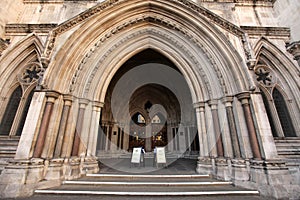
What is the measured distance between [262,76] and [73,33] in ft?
29.6

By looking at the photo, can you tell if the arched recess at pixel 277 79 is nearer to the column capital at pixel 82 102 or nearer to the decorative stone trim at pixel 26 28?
the column capital at pixel 82 102

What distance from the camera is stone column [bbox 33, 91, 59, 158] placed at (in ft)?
14.1

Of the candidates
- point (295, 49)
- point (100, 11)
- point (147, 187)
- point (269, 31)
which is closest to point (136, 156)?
point (147, 187)

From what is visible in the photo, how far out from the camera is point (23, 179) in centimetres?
366

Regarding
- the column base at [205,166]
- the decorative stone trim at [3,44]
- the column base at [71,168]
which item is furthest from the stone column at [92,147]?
the decorative stone trim at [3,44]

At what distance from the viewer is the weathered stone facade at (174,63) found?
4.32 metres

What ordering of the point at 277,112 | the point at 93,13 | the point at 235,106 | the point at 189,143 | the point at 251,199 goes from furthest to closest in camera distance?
the point at 189,143 → the point at 277,112 → the point at 93,13 → the point at 235,106 → the point at 251,199

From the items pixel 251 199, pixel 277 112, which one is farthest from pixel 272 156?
pixel 277 112

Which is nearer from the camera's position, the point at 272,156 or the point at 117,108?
the point at 272,156

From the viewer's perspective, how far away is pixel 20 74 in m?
6.70

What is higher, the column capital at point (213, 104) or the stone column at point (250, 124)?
the column capital at point (213, 104)

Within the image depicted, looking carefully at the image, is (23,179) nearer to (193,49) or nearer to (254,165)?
(254,165)

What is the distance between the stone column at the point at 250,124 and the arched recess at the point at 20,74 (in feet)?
28.2

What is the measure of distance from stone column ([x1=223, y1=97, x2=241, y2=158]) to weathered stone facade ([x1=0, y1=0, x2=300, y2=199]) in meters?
0.04
